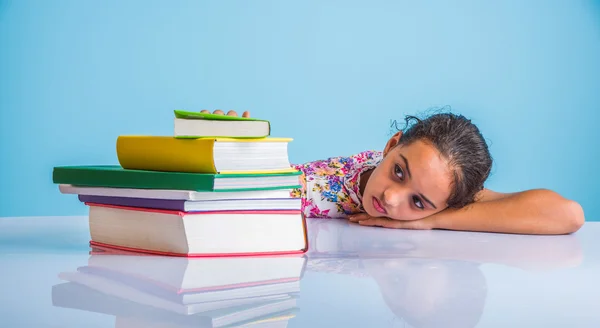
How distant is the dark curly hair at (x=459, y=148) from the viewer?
1913mm

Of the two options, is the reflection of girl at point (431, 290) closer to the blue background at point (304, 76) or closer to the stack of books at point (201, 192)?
the stack of books at point (201, 192)

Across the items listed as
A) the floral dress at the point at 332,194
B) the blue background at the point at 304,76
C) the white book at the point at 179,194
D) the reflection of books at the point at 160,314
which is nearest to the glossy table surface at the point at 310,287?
the reflection of books at the point at 160,314

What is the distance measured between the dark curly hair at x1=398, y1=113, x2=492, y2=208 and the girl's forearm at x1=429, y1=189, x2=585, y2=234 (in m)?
0.05

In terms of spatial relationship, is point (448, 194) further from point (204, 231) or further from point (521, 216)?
point (204, 231)

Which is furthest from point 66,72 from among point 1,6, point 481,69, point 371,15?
point 481,69

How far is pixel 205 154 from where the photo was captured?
1.16m

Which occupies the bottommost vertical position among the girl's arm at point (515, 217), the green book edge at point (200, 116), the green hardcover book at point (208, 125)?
the girl's arm at point (515, 217)

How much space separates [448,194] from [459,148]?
127 mm

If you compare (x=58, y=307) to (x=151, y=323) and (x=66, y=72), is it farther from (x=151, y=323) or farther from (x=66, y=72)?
(x=66, y=72)

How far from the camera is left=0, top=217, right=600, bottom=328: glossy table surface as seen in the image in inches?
33.1

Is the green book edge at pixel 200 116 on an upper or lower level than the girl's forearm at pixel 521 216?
upper

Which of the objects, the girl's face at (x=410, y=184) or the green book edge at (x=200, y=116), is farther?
the girl's face at (x=410, y=184)

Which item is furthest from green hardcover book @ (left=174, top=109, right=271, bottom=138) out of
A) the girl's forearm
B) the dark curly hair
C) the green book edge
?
the girl's forearm

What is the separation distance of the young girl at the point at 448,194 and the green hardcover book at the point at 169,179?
2.22 ft
